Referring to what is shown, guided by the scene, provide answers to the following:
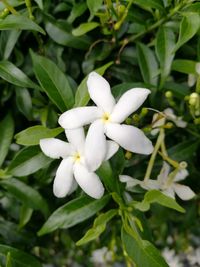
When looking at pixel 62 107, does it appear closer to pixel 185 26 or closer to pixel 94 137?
pixel 94 137

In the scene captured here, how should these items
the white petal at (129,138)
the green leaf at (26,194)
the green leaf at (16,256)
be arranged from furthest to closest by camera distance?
the green leaf at (26,194) → the green leaf at (16,256) → the white petal at (129,138)

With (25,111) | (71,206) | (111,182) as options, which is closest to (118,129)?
A: (111,182)

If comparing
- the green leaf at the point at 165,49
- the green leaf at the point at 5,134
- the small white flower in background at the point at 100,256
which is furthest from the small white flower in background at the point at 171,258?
the green leaf at the point at 165,49

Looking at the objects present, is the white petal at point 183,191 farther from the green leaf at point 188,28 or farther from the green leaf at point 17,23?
the green leaf at point 17,23

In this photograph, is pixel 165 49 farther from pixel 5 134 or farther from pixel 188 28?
pixel 5 134

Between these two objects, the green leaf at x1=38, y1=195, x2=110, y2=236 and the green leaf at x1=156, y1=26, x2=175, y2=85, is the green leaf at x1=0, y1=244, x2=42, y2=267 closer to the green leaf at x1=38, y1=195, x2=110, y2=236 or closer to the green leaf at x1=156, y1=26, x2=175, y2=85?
the green leaf at x1=38, y1=195, x2=110, y2=236

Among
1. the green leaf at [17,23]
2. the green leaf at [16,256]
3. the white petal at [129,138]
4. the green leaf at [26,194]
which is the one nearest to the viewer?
the white petal at [129,138]
